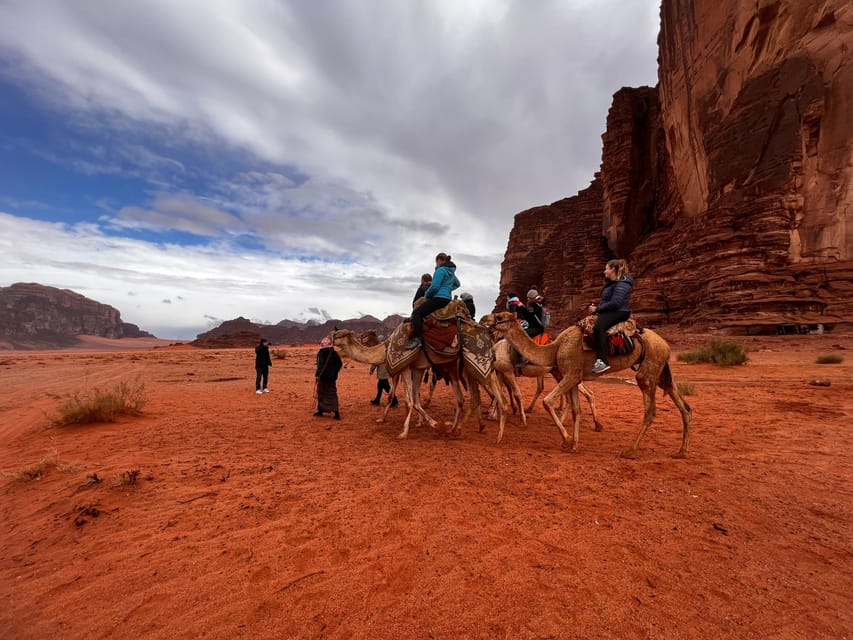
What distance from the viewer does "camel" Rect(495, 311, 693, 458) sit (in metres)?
5.45

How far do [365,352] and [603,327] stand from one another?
416 centimetres

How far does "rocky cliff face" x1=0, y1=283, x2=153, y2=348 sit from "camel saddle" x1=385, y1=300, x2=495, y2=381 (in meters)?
110

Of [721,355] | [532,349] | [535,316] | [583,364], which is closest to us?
[583,364]

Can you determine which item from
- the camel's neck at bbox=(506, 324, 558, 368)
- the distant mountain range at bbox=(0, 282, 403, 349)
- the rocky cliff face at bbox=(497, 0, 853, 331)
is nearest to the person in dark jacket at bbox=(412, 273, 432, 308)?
the camel's neck at bbox=(506, 324, 558, 368)

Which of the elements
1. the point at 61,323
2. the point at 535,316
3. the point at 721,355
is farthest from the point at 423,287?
the point at 61,323

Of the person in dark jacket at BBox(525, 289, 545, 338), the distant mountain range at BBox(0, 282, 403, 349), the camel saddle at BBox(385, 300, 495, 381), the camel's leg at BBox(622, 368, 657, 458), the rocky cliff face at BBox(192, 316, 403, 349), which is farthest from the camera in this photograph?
the distant mountain range at BBox(0, 282, 403, 349)

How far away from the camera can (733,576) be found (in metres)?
2.64

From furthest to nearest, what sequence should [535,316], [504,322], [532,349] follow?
1. [535,316]
2. [504,322]
3. [532,349]

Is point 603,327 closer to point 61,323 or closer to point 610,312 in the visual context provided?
point 610,312

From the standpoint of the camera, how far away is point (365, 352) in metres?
7.15

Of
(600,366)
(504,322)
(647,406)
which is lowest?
(647,406)

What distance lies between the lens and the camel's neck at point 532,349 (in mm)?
6066

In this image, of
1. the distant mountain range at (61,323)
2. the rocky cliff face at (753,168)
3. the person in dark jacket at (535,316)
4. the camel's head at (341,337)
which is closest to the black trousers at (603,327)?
the person in dark jacket at (535,316)

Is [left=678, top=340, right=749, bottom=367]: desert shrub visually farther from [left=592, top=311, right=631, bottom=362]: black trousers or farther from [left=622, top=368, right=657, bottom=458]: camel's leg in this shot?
[left=592, top=311, right=631, bottom=362]: black trousers
